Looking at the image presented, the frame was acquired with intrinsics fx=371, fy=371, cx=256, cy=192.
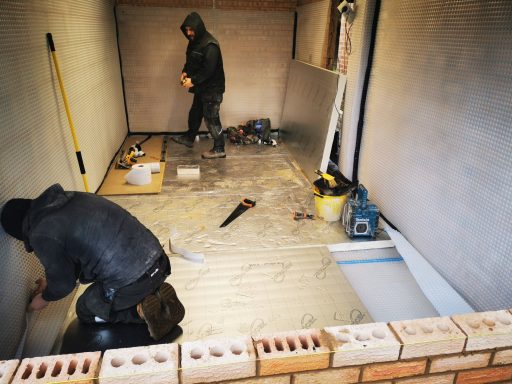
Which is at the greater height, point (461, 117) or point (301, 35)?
point (301, 35)

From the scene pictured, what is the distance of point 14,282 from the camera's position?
173 centimetres

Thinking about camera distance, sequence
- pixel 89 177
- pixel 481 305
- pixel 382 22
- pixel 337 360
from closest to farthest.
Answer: pixel 337 360
pixel 481 305
pixel 382 22
pixel 89 177

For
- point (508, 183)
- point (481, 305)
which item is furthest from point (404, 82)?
point (481, 305)

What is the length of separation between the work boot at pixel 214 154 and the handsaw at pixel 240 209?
4.67 ft

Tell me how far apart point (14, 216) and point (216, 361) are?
3.72 ft

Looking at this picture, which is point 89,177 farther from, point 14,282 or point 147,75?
point 147,75

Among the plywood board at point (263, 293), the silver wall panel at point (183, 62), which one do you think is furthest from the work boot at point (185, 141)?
the plywood board at point (263, 293)

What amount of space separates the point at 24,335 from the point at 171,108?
4154 mm

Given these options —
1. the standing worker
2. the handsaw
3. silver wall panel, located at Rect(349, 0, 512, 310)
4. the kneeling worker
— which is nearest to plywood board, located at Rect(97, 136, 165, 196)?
the standing worker

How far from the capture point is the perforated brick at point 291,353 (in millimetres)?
1034

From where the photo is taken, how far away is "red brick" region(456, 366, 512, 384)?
118cm

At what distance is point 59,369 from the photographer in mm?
1021

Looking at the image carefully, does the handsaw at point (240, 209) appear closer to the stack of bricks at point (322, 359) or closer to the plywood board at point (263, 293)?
the plywood board at point (263, 293)

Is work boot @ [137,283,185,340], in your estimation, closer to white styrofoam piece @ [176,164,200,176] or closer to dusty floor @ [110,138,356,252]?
dusty floor @ [110,138,356,252]
